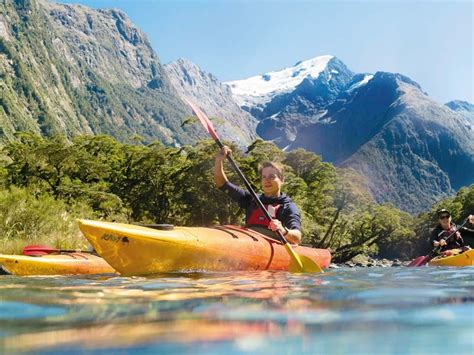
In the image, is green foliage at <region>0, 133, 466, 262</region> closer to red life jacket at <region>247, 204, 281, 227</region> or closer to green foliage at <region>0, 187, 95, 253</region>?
green foliage at <region>0, 187, 95, 253</region>

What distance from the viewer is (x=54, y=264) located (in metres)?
6.56

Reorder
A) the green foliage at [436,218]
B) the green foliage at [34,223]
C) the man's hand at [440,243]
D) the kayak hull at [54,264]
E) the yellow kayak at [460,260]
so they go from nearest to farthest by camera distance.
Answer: the kayak hull at [54,264] → the yellow kayak at [460,260] → the green foliage at [34,223] → the man's hand at [440,243] → the green foliage at [436,218]

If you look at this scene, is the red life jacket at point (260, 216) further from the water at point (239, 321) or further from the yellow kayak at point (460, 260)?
the yellow kayak at point (460, 260)

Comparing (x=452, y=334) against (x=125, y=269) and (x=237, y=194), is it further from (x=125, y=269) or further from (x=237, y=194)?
(x=237, y=194)

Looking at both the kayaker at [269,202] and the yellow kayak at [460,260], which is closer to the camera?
the kayaker at [269,202]

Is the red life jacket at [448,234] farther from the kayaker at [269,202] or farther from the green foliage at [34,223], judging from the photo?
the green foliage at [34,223]

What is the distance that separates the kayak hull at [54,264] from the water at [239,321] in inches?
112

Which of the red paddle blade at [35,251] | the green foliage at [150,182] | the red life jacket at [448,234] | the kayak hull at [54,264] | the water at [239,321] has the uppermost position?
the green foliage at [150,182]

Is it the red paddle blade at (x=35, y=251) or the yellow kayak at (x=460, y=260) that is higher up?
the red paddle blade at (x=35, y=251)

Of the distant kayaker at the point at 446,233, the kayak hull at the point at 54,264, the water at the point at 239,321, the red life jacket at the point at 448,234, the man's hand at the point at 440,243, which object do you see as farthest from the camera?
the red life jacket at the point at 448,234

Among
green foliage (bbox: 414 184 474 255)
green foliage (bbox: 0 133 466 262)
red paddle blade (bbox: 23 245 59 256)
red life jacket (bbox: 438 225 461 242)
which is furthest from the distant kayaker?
green foliage (bbox: 414 184 474 255)

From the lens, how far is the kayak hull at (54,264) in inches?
249

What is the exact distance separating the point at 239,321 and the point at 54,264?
16.0 ft

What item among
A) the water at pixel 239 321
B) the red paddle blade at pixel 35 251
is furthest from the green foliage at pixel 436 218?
the water at pixel 239 321
